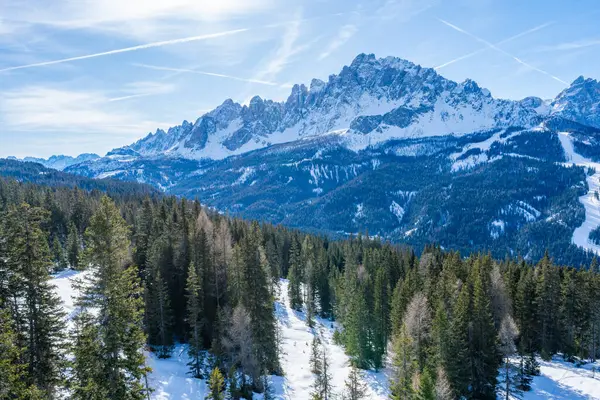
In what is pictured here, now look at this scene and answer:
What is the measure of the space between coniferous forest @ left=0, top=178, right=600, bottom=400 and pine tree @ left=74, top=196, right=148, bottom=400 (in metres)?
0.08

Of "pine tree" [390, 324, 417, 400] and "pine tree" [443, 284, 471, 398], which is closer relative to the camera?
"pine tree" [390, 324, 417, 400]

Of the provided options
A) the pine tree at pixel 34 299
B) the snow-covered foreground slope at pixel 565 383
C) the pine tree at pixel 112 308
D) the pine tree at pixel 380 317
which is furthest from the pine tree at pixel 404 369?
the pine tree at pixel 34 299

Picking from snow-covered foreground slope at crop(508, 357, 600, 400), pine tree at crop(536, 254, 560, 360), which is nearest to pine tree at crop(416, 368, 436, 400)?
snow-covered foreground slope at crop(508, 357, 600, 400)

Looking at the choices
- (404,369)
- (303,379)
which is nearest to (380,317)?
(303,379)

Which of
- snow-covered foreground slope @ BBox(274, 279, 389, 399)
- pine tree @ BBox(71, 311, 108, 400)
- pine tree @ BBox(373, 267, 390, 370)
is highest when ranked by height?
pine tree @ BBox(71, 311, 108, 400)

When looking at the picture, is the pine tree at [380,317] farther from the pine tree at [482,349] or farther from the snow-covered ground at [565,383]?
the snow-covered ground at [565,383]

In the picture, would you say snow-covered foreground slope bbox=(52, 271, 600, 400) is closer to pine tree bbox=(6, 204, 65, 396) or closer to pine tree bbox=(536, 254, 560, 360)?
pine tree bbox=(536, 254, 560, 360)

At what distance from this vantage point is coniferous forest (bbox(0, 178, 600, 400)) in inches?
873

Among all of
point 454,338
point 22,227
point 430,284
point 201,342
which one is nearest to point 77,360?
point 22,227

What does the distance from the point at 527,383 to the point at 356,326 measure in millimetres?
24316

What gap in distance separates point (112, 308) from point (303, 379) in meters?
40.9

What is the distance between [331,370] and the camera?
205ft

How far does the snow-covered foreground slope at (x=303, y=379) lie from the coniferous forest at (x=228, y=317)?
185 centimetres

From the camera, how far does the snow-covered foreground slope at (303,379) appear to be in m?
45.5
